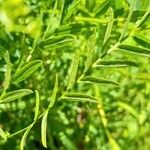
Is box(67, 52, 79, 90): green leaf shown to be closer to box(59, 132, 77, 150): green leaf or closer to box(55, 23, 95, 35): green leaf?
box(55, 23, 95, 35): green leaf

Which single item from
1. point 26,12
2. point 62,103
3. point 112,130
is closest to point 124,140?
point 112,130

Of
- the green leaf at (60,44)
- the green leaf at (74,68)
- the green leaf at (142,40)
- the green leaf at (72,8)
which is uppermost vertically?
the green leaf at (72,8)

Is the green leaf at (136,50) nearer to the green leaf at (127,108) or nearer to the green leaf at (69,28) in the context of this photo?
the green leaf at (69,28)

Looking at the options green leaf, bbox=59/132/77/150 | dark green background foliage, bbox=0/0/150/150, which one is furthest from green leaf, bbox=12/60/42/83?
green leaf, bbox=59/132/77/150

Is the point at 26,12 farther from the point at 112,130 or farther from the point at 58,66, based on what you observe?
the point at 112,130

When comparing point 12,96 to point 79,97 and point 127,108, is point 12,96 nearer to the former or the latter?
point 79,97

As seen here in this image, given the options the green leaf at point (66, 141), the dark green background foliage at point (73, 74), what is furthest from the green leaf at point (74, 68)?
the green leaf at point (66, 141)

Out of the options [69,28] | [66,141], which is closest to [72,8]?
[69,28]

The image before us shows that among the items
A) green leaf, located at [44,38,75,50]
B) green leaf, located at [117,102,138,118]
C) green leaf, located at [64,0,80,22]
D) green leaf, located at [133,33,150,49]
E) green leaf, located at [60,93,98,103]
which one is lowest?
green leaf, located at [117,102,138,118]
